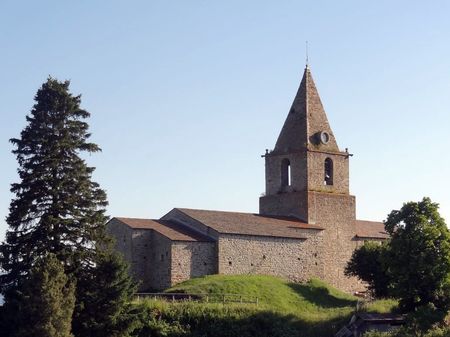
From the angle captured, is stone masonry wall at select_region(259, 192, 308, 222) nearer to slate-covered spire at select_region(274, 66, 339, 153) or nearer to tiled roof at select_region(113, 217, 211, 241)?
slate-covered spire at select_region(274, 66, 339, 153)

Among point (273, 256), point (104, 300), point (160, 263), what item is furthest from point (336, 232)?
point (104, 300)

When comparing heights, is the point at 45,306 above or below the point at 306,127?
below

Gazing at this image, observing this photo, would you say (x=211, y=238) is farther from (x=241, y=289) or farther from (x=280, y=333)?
(x=280, y=333)

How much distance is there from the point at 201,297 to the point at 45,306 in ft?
41.0

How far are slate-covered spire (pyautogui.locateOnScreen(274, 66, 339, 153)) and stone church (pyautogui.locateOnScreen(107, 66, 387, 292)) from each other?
0.23ft

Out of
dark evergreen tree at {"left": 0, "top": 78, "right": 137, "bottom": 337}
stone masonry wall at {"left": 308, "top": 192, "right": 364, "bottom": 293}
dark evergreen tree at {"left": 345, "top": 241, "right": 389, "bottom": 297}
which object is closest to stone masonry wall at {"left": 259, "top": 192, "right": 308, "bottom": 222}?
stone masonry wall at {"left": 308, "top": 192, "right": 364, "bottom": 293}

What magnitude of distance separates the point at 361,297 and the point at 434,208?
14375 mm

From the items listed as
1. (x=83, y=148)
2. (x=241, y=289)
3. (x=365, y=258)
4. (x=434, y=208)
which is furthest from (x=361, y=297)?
(x=83, y=148)

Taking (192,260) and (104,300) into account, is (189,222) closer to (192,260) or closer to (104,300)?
(192,260)

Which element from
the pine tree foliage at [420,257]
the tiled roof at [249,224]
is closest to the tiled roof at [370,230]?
the tiled roof at [249,224]

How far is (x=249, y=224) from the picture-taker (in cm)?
5847

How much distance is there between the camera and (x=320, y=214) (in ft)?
207

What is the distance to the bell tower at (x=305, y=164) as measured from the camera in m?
63.3

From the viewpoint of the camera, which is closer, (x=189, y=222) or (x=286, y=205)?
(x=189, y=222)
